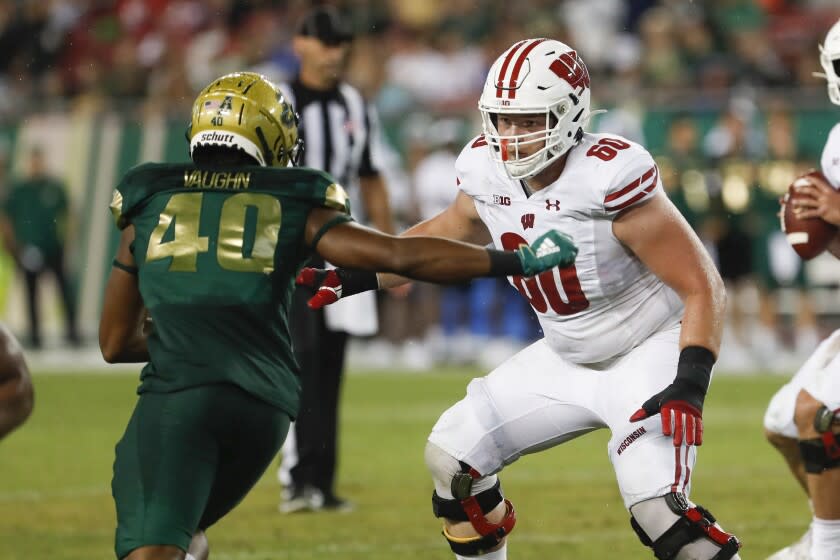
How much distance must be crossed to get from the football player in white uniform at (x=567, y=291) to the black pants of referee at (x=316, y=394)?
2264mm

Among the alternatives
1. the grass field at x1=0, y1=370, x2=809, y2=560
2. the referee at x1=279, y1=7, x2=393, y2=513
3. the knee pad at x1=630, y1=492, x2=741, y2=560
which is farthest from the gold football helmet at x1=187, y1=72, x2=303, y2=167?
the referee at x1=279, y1=7, x2=393, y2=513

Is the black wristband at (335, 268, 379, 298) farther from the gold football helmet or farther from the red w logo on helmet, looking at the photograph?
the red w logo on helmet

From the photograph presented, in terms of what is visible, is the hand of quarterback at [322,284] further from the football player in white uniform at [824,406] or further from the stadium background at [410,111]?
the stadium background at [410,111]

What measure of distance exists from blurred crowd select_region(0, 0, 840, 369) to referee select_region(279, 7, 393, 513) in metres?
6.14

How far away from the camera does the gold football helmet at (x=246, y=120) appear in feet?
12.6

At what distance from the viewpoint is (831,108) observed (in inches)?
520

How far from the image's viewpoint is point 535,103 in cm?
443

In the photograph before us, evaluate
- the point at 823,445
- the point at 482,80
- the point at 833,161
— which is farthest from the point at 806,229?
the point at 482,80

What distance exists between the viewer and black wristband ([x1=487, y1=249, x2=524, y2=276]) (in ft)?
12.2

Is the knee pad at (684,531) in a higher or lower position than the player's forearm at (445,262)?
lower

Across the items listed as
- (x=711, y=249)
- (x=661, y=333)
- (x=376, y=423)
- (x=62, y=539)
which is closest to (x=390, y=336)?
(x=711, y=249)

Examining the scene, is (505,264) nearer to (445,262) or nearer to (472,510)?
(445,262)

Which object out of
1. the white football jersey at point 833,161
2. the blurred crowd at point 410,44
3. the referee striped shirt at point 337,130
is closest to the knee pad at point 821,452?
the white football jersey at point 833,161

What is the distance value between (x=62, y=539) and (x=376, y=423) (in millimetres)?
4072
